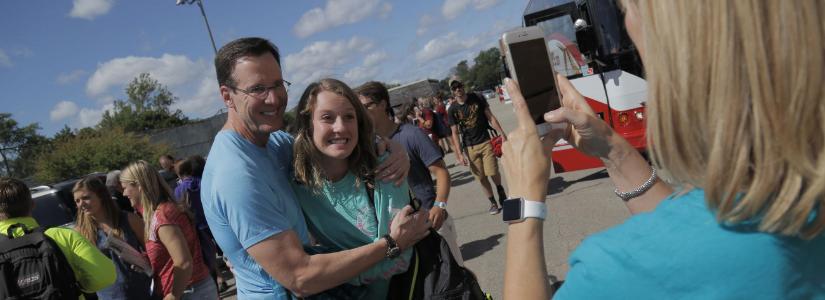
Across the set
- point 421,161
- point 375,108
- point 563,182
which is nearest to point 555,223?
point 563,182

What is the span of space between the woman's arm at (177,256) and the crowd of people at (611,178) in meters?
0.01

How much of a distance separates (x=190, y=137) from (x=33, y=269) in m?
27.7

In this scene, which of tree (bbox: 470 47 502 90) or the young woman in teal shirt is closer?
the young woman in teal shirt

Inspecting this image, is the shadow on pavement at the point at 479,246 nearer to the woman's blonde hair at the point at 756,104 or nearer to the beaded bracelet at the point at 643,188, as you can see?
the beaded bracelet at the point at 643,188

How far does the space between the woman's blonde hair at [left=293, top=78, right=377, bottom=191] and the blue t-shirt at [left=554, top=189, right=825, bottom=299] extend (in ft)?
4.31

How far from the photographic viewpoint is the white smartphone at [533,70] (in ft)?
5.26

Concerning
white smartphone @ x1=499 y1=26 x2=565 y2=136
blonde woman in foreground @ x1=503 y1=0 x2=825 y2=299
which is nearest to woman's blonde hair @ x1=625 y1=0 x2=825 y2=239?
blonde woman in foreground @ x1=503 y1=0 x2=825 y2=299

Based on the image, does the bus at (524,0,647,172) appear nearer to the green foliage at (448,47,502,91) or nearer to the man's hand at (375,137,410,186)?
the man's hand at (375,137,410,186)

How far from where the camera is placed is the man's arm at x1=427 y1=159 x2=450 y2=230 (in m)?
3.30

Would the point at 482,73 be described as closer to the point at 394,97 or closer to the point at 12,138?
the point at 394,97

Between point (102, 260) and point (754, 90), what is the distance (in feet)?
11.7

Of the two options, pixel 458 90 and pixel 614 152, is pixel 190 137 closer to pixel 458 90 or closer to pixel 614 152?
pixel 458 90

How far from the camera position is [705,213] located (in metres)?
0.85

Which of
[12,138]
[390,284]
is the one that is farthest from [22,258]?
[12,138]
